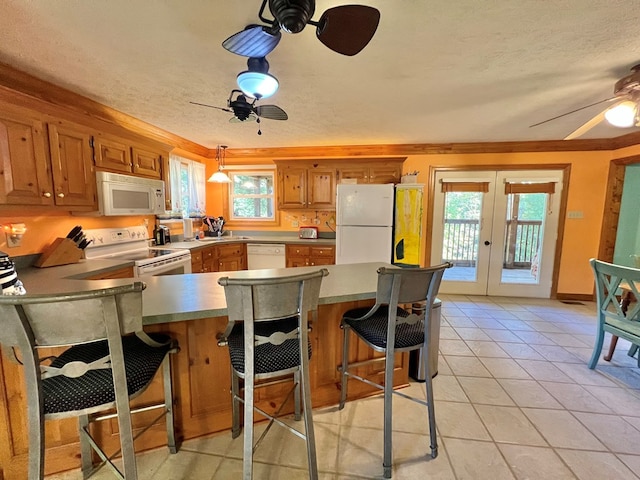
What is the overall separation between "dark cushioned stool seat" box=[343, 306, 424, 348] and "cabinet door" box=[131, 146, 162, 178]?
2.76 m

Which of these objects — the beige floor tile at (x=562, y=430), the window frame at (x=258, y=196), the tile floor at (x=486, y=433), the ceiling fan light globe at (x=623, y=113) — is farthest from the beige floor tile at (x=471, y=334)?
the window frame at (x=258, y=196)

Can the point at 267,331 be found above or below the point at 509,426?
above

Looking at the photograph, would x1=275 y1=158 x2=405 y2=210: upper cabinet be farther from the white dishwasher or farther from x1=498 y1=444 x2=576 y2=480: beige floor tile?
x1=498 y1=444 x2=576 y2=480: beige floor tile

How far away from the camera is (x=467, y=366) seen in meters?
2.42

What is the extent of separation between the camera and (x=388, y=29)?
1579 millimetres

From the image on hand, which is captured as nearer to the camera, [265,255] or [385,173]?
[385,173]

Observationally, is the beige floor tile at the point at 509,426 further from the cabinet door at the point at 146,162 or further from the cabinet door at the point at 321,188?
the cabinet door at the point at 146,162

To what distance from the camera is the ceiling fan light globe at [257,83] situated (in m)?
1.69

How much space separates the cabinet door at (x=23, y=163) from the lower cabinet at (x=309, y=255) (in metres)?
2.81

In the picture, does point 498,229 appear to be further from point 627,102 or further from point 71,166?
point 71,166

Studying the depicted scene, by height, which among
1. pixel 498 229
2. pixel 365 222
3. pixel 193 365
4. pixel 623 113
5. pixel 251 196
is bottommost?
pixel 193 365

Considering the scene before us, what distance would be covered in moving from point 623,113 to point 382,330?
2569 mm

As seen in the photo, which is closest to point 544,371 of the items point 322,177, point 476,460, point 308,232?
point 476,460

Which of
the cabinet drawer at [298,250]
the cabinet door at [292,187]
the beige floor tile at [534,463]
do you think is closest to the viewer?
the beige floor tile at [534,463]
